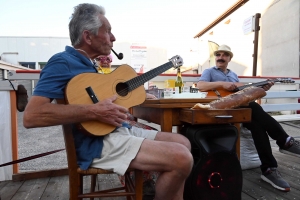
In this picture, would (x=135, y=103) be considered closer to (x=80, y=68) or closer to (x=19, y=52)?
(x=80, y=68)

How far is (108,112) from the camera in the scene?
98 cm

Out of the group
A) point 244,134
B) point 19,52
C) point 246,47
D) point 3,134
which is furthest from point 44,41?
point 244,134

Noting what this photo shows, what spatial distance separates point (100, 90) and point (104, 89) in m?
0.02

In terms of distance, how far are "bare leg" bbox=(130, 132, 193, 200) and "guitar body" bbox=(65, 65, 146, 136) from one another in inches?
7.9

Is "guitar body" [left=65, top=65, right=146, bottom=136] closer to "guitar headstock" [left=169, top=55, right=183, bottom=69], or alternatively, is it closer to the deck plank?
"guitar headstock" [left=169, top=55, right=183, bottom=69]

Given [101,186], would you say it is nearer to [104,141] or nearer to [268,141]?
[104,141]

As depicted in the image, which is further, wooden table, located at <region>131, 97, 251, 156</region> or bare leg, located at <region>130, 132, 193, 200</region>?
wooden table, located at <region>131, 97, 251, 156</region>

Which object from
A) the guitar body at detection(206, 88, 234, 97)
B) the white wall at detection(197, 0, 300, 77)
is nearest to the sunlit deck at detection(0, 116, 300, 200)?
the guitar body at detection(206, 88, 234, 97)

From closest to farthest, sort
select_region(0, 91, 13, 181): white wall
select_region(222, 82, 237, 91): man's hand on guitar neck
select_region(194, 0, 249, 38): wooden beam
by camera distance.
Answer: select_region(0, 91, 13, 181): white wall, select_region(222, 82, 237, 91): man's hand on guitar neck, select_region(194, 0, 249, 38): wooden beam

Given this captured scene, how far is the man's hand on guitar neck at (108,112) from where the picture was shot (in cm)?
97

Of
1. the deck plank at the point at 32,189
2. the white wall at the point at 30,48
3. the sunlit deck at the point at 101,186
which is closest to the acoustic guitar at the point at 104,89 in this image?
the sunlit deck at the point at 101,186

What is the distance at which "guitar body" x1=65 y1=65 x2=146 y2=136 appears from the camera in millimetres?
981

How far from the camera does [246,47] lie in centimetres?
802

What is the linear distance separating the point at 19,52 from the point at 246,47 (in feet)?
43.8
